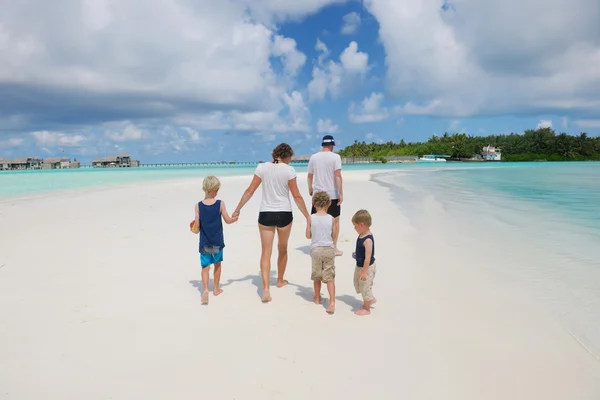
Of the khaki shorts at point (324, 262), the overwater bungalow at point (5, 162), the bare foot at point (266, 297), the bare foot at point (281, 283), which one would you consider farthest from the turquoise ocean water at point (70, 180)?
the overwater bungalow at point (5, 162)

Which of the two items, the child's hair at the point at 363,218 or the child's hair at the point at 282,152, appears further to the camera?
the child's hair at the point at 282,152

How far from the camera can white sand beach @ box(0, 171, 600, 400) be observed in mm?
3047

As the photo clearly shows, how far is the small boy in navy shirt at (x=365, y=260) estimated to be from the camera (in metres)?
4.37

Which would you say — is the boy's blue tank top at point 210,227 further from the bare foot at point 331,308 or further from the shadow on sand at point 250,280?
the bare foot at point 331,308

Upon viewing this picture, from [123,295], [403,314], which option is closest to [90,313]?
[123,295]

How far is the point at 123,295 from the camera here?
200 inches

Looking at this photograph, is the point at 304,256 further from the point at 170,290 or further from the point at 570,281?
the point at 570,281

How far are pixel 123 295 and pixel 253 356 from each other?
250 centimetres

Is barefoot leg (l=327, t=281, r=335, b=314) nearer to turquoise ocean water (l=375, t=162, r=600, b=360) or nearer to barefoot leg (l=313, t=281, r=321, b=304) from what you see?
barefoot leg (l=313, t=281, r=321, b=304)

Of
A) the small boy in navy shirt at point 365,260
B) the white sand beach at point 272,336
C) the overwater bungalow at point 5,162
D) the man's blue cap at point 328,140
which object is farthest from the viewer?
the overwater bungalow at point 5,162

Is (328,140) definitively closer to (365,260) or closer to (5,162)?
(365,260)

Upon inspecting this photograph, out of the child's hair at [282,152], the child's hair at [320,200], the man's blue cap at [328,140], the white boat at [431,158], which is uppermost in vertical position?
the white boat at [431,158]

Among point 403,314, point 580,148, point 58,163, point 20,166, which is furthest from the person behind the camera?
point 58,163

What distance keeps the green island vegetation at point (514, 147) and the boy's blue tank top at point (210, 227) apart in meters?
149
